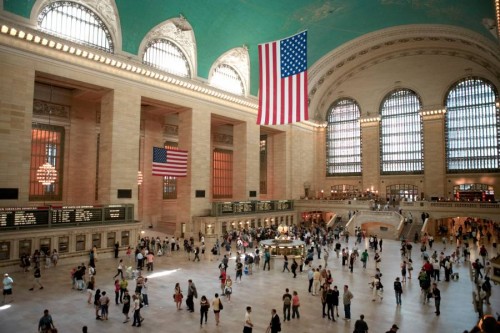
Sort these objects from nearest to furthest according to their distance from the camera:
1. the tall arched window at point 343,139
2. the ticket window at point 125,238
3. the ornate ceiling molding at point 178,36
Answer: 1. the ticket window at point 125,238
2. the ornate ceiling molding at point 178,36
3. the tall arched window at point 343,139

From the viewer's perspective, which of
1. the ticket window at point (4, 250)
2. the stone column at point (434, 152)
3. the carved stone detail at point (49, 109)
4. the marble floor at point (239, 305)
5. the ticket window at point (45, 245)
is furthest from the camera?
the stone column at point (434, 152)

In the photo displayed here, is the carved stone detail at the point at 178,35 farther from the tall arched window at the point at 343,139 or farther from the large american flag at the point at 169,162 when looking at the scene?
the tall arched window at the point at 343,139

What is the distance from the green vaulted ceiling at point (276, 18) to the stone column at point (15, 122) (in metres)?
6.44

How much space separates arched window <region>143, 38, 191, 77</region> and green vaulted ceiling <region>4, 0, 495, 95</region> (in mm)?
1164

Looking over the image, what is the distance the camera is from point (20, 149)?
55.3 ft

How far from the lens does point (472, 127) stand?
33250 millimetres

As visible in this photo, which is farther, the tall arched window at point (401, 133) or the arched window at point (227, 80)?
the tall arched window at point (401, 133)

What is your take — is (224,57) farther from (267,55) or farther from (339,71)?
(339,71)

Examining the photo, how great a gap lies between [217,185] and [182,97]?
11.8 m

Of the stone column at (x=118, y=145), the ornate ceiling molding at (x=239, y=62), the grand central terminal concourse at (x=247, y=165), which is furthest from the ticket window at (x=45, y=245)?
the ornate ceiling molding at (x=239, y=62)

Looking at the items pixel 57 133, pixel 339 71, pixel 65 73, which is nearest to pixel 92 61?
pixel 65 73

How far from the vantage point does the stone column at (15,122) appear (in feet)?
53.8

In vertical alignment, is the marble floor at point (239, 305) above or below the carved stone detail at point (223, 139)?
below

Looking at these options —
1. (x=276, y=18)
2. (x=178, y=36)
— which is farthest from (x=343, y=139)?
(x=178, y=36)
